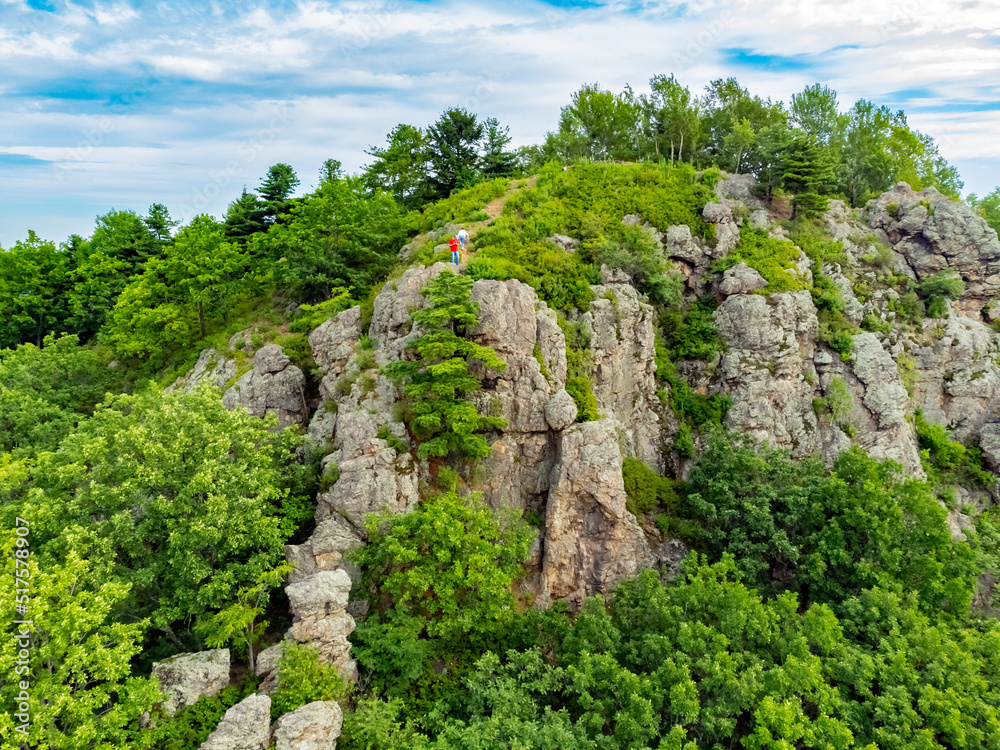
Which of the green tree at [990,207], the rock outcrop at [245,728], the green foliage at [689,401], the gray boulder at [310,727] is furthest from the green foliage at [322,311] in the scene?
the green tree at [990,207]

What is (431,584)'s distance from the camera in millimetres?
20422

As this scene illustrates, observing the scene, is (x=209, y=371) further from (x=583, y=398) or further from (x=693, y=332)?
(x=693, y=332)

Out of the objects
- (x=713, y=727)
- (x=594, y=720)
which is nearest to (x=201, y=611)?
(x=594, y=720)

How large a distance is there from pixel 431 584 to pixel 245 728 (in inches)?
288

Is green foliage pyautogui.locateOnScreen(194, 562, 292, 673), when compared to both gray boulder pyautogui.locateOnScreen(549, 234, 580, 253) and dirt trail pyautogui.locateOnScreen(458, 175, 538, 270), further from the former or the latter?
gray boulder pyautogui.locateOnScreen(549, 234, 580, 253)

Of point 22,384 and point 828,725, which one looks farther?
point 22,384

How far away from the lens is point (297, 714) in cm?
1627

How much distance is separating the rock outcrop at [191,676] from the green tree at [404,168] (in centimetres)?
3771

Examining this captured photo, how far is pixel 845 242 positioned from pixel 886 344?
9139 mm

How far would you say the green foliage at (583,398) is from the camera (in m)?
27.1

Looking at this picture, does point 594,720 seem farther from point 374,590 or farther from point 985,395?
point 985,395

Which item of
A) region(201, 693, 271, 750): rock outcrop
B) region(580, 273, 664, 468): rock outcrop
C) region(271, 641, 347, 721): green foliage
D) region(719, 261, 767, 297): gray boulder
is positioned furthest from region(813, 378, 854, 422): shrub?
region(201, 693, 271, 750): rock outcrop

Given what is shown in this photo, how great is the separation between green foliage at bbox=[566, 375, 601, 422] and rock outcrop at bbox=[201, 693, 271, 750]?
58.1 feet

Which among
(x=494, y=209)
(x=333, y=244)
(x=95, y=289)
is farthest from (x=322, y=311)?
(x=95, y=289)
